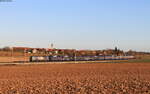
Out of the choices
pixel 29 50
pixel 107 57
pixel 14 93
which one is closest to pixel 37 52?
pixel 29 50

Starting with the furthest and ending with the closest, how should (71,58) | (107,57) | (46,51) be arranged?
(46,51)
(107,57)
(71,58)

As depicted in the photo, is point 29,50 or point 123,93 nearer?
point 123,93

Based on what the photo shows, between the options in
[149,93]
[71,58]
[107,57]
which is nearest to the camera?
[149,93]

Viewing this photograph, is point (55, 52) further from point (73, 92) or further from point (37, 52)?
point (73, 92)

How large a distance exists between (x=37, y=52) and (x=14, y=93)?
126 metres

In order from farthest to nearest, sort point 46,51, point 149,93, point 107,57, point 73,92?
point 46,51, point 107,57, point 73,92, point 149,93

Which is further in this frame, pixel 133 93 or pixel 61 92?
pixel 61 92

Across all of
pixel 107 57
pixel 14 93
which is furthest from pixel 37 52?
pixel 14 93

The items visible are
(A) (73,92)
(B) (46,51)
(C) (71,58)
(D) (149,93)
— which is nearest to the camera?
(D) (149,93)

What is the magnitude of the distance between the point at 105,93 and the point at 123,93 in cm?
93

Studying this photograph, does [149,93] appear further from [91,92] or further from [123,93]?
[91,92]

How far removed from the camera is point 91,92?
16.3m

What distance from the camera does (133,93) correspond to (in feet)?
51.7

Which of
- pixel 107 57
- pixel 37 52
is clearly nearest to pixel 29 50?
pixel 37 52
